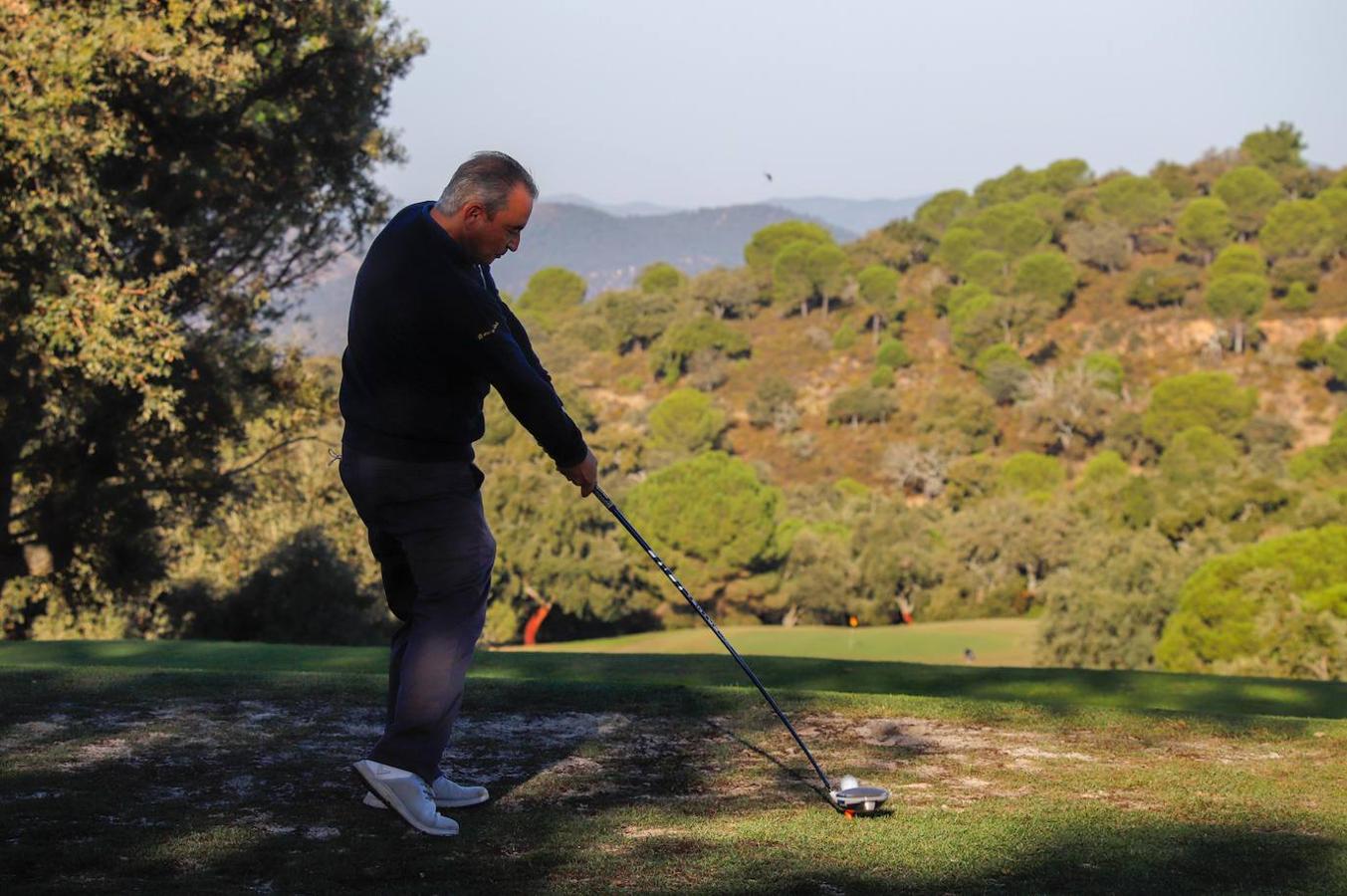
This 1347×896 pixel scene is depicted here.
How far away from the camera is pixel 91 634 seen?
2458 centimetres

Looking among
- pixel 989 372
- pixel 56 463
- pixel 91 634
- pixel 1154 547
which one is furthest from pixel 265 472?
pixel 989 372

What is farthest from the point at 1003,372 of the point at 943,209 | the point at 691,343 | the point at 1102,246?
the point at 943,209

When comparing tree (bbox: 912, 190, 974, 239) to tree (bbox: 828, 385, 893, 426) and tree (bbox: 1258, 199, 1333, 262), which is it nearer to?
tree (bbox: 1258, 199, 1333, 262)

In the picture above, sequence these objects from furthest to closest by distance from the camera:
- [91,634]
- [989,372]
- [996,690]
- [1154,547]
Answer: [989,372] < [1154,547] < [91,634] < [996,690]

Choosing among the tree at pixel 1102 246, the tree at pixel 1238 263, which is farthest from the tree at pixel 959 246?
the tree at pixel 1238 263

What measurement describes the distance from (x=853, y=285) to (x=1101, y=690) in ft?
369

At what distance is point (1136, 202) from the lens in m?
119

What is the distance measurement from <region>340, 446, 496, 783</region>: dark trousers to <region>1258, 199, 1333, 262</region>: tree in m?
110

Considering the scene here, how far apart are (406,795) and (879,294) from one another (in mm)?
112938

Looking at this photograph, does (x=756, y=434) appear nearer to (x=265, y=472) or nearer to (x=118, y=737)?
(x=265, y=472)

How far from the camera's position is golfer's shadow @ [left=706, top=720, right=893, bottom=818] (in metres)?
4.89

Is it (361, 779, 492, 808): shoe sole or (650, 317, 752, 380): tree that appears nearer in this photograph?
(361, 779, 492, 808): shoe sole

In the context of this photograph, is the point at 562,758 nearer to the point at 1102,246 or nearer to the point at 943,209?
the point at 1102,246

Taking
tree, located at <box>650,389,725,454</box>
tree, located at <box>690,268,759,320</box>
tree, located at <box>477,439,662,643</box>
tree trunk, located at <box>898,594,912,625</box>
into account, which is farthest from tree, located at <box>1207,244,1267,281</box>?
tree, located at <box>477,439,662,643</box>
